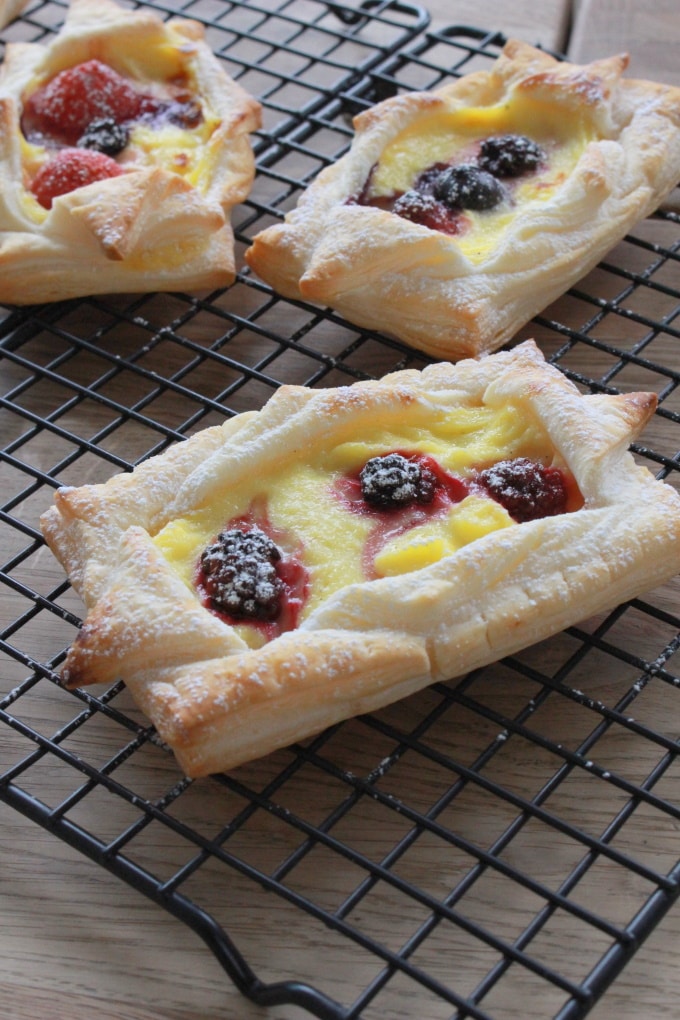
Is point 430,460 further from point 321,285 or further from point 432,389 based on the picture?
point 321,285

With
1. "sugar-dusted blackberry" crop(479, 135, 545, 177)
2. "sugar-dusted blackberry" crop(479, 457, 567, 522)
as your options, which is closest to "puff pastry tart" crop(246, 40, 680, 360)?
"sugar-dusted blackberry" crop(479, 135, 545, 177)

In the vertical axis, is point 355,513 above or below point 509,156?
below

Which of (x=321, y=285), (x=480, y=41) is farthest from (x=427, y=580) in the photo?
(x=480, y=41)

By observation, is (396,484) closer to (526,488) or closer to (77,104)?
(526,488)

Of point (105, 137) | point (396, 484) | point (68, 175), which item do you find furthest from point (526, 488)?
point (105, 137)

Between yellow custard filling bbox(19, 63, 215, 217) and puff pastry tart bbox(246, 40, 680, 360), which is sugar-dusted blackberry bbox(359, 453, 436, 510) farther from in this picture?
yellow custard filling bbox(19, 63, 215, 217)

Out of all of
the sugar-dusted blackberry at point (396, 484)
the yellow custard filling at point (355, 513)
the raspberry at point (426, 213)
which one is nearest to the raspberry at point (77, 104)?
the raspberry at point (426, 213)
